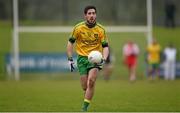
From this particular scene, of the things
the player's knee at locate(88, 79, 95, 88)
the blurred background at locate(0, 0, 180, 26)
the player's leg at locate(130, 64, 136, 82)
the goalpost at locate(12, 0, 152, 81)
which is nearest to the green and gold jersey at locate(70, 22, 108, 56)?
the player's knee at locate(88, 79, 95, 88)

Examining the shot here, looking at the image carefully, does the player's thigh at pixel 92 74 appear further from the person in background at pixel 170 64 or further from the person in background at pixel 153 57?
the person in background at pixel 170 64

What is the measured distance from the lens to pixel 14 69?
124ft

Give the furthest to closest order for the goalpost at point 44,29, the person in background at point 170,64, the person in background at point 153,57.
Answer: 1. the person in background at point 170,64
2. the goalpost at point 44,29
3. the person in background at point 153,57

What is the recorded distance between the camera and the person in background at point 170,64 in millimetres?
38781

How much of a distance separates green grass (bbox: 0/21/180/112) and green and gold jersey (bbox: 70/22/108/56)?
151cm

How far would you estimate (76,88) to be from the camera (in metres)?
29.0

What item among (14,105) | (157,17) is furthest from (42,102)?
(157,17)

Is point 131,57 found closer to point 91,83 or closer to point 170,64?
point 170,64

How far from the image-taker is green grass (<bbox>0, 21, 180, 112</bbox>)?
18.2 metres

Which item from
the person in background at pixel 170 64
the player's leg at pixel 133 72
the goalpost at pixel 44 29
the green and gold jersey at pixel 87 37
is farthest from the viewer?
the person in background at pixel 170 64

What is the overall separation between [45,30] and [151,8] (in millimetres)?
5918

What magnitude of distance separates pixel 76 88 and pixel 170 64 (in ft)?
37.0

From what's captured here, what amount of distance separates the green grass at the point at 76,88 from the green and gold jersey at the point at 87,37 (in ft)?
4.95

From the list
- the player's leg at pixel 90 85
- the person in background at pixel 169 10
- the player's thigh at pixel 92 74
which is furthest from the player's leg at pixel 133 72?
the player's leg at pixel 90 85
